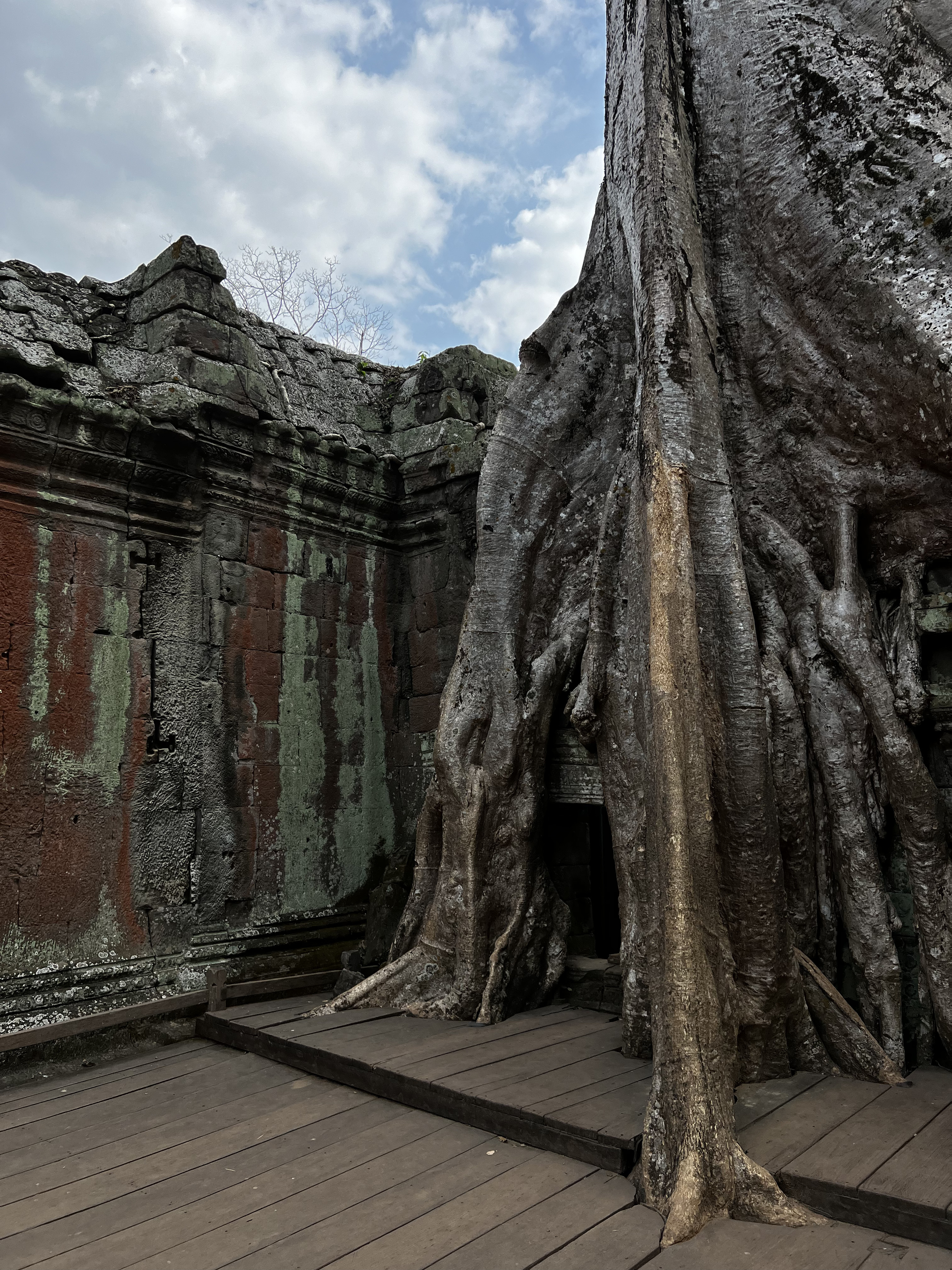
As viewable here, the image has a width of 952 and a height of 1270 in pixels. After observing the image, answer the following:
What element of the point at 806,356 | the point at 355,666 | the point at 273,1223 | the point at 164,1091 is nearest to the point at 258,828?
the point at 355,666

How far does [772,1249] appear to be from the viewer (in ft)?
5.82

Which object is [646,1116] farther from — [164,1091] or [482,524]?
[482,524]

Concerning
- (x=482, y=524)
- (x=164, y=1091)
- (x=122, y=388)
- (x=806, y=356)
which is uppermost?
(x=122, y=388)

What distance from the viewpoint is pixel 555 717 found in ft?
11.8

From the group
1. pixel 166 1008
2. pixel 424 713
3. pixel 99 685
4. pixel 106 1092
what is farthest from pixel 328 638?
pixel 106 1092

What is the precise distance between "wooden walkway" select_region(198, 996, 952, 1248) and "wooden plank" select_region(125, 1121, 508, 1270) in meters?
0.15

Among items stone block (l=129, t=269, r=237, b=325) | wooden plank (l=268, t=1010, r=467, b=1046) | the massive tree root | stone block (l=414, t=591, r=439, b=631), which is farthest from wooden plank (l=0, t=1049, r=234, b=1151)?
stone block (l=129, t=269, r=237, b=325)

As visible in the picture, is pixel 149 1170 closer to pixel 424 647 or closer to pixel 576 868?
pixel 576 868

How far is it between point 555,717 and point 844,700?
3.80 ft

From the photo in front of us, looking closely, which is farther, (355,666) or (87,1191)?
(355,666)

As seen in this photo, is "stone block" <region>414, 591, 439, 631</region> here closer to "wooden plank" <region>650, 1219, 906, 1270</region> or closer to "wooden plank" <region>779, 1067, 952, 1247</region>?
"wooden plank" <region>779, 1067, 952, 1247</region>

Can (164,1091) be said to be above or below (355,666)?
below

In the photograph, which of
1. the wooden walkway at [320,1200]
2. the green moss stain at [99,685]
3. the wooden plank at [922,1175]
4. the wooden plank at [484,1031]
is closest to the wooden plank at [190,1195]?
the wooden walkway at [320,1200]

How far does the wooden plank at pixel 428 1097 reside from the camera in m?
2.21
